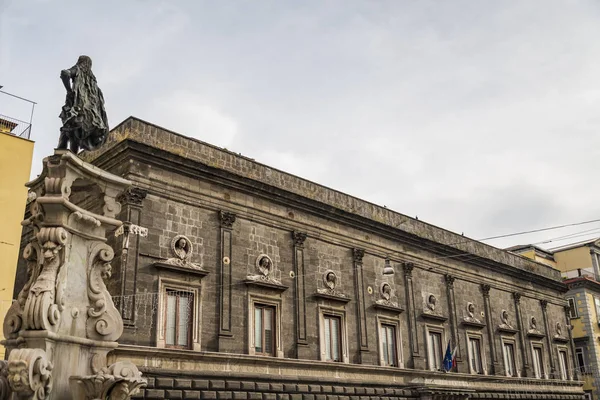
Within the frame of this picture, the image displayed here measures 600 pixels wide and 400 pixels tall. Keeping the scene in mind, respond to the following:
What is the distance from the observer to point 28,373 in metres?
6.48

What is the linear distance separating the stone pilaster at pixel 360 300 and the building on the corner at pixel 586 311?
66.2 ft

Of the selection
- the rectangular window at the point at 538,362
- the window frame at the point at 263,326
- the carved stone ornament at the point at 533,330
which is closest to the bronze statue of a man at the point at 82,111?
the window frame at the point at 263,326

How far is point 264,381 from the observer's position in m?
15.7

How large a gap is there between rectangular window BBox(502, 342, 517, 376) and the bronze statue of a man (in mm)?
21989

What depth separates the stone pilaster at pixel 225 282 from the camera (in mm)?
15492

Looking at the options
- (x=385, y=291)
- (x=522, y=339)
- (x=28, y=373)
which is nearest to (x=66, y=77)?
(x=28, y=373)

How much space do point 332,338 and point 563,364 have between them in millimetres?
17323

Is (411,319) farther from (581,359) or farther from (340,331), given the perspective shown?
(581,359)

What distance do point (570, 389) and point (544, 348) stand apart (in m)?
2.84

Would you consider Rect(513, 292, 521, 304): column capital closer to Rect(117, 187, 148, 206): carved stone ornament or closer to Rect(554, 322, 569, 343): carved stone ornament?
Rect(554, 322, 569, 343): carved stone ornament

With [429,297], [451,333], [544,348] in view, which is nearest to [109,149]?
[429,297]

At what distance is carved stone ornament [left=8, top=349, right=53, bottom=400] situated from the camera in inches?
254

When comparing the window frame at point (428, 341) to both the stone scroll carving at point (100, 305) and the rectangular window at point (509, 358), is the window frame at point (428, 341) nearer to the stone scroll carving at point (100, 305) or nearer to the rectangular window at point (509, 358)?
the rectangular window at point (509, 358)

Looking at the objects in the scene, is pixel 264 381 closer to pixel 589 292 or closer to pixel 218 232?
pixel 218 232
